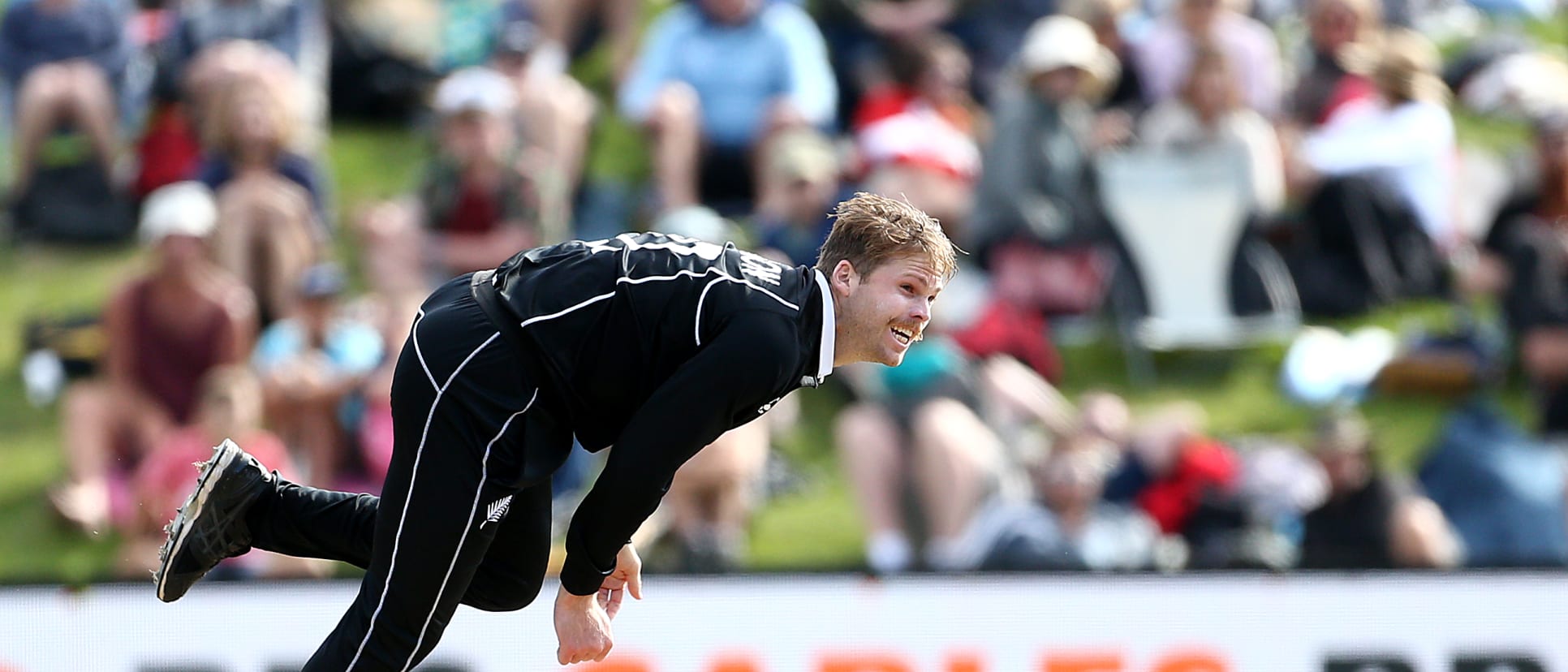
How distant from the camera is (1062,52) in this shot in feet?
29.5

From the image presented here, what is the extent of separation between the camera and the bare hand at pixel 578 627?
3928 millimetres

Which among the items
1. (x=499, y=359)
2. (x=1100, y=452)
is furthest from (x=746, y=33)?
(x=499, y=359)

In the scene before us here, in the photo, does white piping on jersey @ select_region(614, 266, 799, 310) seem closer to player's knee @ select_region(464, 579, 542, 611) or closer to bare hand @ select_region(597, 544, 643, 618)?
bare hand @ select_region(597, 544, 643, 618)

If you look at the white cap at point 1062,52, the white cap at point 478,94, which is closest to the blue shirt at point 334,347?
the white cap at point 478,94

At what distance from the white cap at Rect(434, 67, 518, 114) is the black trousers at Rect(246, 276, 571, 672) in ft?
15.0

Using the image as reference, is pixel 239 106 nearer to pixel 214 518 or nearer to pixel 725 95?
pixel 725 95

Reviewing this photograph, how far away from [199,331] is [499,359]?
186 inches

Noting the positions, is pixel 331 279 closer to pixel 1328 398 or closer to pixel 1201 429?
pixel 1201 429

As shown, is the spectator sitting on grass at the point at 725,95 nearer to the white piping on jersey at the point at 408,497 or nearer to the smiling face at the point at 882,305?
the white piping on jersey at the point at 408,497

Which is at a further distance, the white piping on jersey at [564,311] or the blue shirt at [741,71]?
the blue shirt at [741,71]

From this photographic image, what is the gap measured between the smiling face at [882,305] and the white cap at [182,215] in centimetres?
523

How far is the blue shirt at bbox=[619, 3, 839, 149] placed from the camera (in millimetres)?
9461

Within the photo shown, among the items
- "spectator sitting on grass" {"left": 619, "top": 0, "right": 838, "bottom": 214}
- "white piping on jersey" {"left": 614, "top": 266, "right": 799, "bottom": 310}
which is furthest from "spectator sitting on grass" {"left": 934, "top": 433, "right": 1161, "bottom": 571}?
"white piping on jersey" {"left": 614, "top": 266, "right": 799, "bottom": 310}

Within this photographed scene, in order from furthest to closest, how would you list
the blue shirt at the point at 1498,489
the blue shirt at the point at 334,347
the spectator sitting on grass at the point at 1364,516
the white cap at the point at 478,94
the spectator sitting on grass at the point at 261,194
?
the spectator sitting on grass at the point at 261,194, the white cap at the point at 478,94, the blue shirt at the point at 334,347, the blue shirt at the point at 1498,489, the spectator sitting on grass at the point at 1364,516
